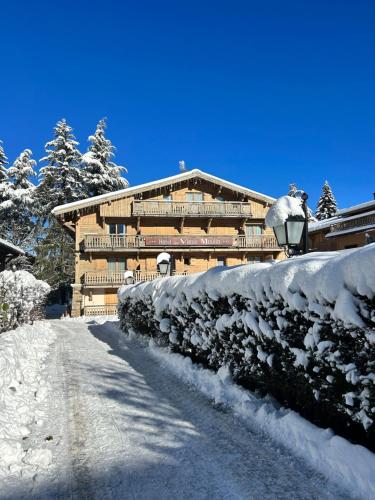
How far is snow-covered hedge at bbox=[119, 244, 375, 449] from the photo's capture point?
9.04ft

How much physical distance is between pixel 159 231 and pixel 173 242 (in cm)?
191

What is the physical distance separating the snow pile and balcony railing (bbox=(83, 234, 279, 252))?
18796 millimetres

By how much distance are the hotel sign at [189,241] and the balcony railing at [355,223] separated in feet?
26.1

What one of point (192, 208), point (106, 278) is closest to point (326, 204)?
point (192, 208)

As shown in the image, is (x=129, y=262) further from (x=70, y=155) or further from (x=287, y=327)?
(x=287, y=327)

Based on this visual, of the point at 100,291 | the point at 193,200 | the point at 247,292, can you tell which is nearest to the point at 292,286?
the point at 247,292

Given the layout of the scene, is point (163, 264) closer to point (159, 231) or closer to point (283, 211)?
point (283, 211)

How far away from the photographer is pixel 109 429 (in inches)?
162

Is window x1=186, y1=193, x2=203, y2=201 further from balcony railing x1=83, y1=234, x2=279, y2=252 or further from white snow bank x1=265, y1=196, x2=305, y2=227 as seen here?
white snow bank x1=265, y1=196, x2=305, y2=227

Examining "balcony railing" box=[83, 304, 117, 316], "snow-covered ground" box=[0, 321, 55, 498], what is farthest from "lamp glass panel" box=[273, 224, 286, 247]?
"balcony railing" box=[83, 304, 117, 316]

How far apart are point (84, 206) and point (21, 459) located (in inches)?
948

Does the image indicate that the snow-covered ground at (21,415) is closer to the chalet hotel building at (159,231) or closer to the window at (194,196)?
the chalet hotel building at (159,231)

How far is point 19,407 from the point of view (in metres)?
Result: 4.60

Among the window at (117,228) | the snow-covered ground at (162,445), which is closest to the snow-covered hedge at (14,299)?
the snow-covered ground at (162,445)
